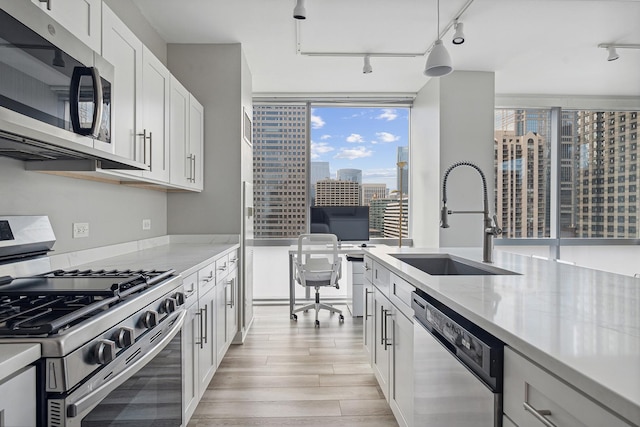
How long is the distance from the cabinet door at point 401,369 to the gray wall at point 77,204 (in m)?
1.80

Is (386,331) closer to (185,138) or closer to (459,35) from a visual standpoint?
(185,138)

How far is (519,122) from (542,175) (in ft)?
2.63

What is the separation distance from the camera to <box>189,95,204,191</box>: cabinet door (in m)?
3.02

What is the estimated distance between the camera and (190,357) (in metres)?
1.90

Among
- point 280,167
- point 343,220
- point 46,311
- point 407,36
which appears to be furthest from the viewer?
point 280,167

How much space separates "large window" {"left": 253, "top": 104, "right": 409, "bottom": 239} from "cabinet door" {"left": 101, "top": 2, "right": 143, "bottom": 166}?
284 centimetres

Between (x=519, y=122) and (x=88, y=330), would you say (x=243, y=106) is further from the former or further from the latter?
(x=519, y=122)

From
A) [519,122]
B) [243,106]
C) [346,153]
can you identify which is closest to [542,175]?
[519,122]

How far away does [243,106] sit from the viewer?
138 inches

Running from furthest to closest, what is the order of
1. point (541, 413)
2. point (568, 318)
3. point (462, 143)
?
point (462, 143) < point (568, 318) < point (541, 413)

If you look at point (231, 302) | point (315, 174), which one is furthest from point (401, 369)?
point (315, 174)

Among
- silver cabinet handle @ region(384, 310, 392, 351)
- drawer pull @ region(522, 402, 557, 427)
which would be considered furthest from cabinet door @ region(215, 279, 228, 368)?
drawer pull @ region(522, 402, 557, 427)

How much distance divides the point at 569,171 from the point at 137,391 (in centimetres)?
566

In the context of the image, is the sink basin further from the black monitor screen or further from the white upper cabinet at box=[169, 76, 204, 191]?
the black monitor screen
